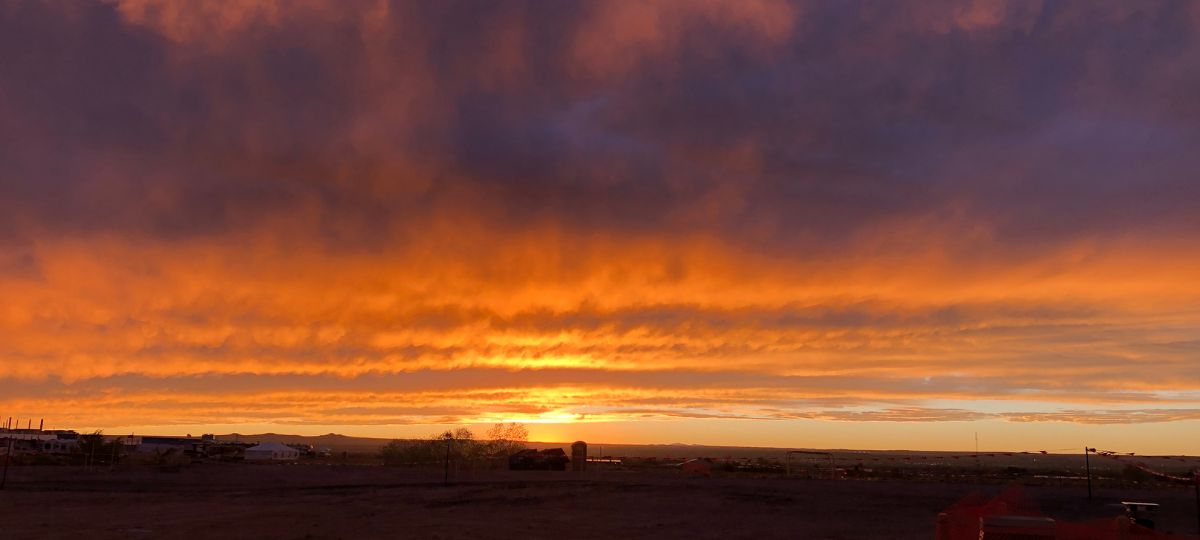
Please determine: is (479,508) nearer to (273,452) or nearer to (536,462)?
(536,462)

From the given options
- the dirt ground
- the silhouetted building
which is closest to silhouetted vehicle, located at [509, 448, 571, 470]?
the silhouetted building

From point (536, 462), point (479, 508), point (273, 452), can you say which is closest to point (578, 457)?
point (536, 462)

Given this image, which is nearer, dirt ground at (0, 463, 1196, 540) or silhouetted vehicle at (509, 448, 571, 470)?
dirt ground at (0, 463, 1196, 540)

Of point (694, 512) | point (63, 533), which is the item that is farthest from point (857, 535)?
point (63, 533)

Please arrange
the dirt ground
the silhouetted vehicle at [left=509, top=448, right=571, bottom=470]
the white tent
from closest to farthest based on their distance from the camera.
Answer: the dirt ground, the silhouetted vehicle at [left=509, top=448, right=571, bottom=470], the white tent

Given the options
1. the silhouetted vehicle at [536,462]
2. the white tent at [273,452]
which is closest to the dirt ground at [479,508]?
the silhouetted vehicle at [536,462]

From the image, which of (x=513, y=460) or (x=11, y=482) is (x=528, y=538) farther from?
(x=513, y=460)

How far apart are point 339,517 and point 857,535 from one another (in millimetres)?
15100

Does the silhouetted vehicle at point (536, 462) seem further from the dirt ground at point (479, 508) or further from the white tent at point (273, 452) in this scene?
the white tent at point (273, 452)

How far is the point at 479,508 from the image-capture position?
28656 mm

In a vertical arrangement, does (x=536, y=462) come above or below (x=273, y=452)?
above

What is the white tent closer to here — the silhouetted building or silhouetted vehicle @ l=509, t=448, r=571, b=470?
silhouetted vehicle @ l=509, t=448, r=571, b=470

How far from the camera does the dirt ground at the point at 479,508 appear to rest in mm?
22578

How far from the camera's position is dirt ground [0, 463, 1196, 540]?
2258cm
